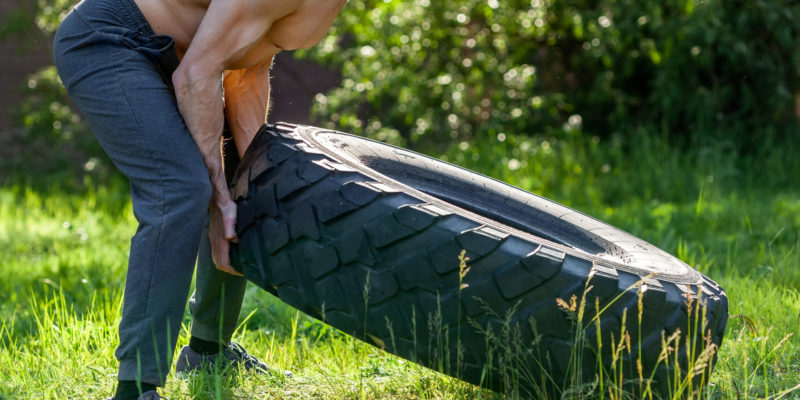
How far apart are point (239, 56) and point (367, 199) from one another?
22.0 inches

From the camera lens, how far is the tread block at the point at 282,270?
2289mm

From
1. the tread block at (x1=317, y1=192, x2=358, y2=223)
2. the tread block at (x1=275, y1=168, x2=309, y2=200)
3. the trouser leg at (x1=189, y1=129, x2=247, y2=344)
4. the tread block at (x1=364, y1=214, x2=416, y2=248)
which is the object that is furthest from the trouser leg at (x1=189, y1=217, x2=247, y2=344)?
the tread block at (x1=364, y1=214, x2=416, y2=248)

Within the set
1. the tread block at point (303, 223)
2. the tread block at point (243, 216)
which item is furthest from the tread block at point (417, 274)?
the tread block at point (243, 216)

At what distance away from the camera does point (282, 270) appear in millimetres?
2299

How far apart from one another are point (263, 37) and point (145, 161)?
53cm

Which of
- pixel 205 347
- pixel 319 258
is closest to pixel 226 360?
pixel 205 347

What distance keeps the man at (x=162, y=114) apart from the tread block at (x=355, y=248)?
0.35 metres

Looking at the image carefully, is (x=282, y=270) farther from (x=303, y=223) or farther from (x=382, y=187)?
(x=382, y=187)

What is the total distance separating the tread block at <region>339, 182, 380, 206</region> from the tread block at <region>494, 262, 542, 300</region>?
15.9 inches

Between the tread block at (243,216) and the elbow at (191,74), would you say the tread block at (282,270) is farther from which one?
the elbow at (191,74)

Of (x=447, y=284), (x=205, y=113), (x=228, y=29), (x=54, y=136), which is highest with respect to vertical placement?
(x=228, y=29)

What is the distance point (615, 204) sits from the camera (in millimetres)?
6328

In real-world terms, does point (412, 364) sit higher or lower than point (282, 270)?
lower

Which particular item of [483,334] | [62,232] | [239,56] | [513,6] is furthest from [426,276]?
[513,6]
